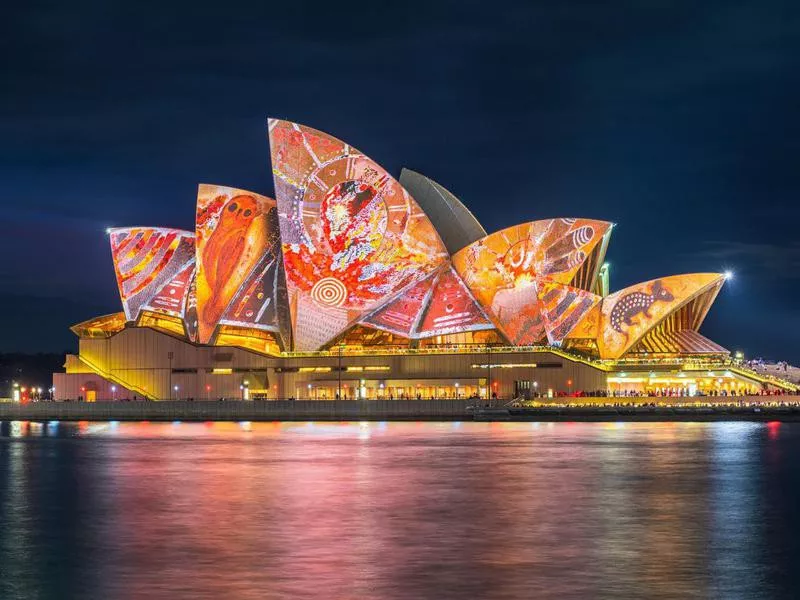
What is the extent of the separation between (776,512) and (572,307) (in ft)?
180

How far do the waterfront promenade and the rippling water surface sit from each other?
84.6ft

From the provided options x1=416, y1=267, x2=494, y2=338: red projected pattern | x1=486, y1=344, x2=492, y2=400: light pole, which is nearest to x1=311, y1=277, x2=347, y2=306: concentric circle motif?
x1=416, y1=267, x2=494, y2=338: red projected pattern

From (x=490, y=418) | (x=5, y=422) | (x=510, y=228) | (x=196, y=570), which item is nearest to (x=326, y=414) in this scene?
(x=490, y=418)

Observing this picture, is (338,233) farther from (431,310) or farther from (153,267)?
(153,267)

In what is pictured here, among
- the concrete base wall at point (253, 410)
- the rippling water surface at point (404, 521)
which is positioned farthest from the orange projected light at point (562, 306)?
the rippling water surface at point (404, 521)

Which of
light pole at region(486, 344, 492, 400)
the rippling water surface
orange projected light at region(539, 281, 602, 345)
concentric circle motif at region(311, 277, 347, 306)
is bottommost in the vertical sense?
the rippling water surface

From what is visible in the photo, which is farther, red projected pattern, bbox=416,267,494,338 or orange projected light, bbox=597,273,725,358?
red projected pattern, bbox=416,267,494,338

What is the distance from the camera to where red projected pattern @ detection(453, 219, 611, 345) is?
270 feet

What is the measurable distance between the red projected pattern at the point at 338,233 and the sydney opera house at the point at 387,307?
9 centimetres

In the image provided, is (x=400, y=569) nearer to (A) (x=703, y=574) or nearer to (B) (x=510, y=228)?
(A) (x=703, y=574)

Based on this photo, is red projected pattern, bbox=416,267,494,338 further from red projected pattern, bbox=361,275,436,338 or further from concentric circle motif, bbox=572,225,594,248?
concentric circle motif, bbox=572,225,594,248

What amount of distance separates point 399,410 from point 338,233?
1222 cm

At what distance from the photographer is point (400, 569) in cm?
2059

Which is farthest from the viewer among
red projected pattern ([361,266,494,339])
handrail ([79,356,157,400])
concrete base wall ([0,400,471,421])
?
handrail ([79,356,157,400])
